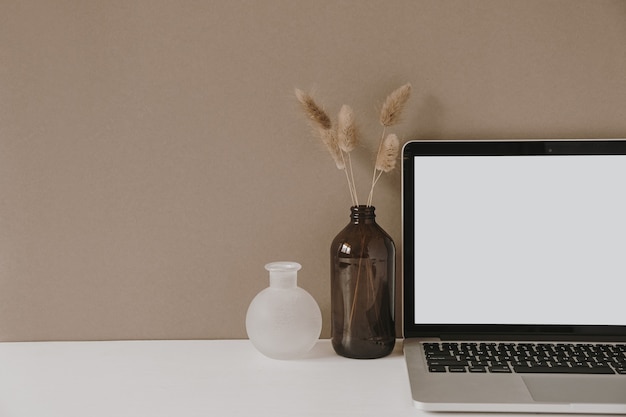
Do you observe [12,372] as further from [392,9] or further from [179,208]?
[392,9]

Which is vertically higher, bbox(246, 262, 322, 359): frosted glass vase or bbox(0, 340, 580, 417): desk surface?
bbox(246, 262, 322, 359): frosted glass vase

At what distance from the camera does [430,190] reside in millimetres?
1063

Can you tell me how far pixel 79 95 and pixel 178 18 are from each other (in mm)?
213

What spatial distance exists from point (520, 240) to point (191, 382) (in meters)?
0.55

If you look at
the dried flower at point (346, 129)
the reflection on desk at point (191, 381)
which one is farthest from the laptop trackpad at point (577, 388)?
the dried flower at point (346, 129)

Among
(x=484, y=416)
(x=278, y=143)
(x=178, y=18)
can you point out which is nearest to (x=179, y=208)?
(x=278, y=143)

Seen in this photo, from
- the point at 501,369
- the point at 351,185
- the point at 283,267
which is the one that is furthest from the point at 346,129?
the point at 501,369

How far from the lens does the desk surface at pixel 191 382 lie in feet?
2.68

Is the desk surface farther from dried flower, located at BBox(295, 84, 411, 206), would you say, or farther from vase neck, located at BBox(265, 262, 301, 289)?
dried flower, located at BBox(295, 84, 411, 206)

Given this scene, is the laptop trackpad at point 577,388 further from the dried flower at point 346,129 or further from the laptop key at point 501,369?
the dried flower at point 346,129

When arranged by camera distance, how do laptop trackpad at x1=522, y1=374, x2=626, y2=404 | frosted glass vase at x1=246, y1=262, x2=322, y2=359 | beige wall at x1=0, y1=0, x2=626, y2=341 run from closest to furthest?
laptop trackpad at x1=522, y1=374, x2=626, y2=404
frosted glass vase at x1=246, y1=262, x2=322, y2=359
beige wall at x1=0, y1=0, x2=626, y2=341

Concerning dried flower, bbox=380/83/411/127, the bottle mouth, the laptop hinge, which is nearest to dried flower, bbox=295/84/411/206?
dried flower, bbox=380/83/411/127

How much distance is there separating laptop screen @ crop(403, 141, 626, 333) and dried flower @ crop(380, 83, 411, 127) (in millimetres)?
57

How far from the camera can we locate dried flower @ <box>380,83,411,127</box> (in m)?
1.03
